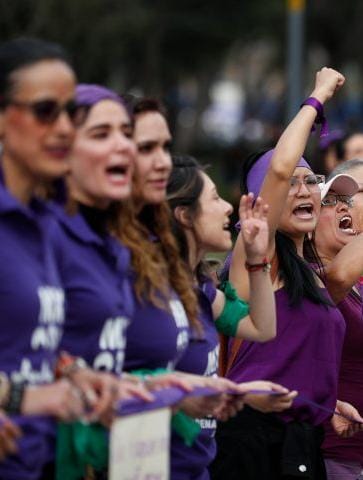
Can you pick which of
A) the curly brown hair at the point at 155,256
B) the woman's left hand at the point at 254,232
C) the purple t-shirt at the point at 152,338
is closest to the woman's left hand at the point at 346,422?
the woman's left hand at the point at 254,232

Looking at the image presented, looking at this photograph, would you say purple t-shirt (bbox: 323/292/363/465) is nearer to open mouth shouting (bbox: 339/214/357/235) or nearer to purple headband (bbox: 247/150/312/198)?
open mouth shouting (bbox: 339/214/357/235)

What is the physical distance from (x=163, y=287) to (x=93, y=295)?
0.55 meters

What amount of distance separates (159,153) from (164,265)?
373 millimetres

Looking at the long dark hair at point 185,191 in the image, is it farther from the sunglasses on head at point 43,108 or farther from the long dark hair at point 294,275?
the sunglasses on head at point 43,108

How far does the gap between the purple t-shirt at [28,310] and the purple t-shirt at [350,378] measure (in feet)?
8.23

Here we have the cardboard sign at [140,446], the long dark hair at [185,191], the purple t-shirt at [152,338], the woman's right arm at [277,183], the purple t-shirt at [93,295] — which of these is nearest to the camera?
the cardboard sign at [140,446]

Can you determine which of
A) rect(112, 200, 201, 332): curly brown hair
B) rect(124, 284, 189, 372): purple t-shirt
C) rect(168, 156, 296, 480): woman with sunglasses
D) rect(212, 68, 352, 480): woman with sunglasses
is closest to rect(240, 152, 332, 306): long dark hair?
rect(212, 68, 352, 480): woman with sunglasses

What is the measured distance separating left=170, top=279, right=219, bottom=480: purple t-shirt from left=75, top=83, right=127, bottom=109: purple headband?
0.92 meters

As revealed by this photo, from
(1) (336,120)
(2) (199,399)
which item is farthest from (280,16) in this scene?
(2) (199,399)

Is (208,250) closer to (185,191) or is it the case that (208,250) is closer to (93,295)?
(185,191)

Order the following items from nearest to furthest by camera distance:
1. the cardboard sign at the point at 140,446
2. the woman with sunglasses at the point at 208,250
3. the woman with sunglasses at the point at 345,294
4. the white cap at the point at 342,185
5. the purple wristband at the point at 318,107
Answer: the cardboard sign at the point at 140,446 → the woman with sunglasses at the point at 208,250 → the purple wristband at the point at 318,107 → the woman with sunglasses at the point at 345,294 → the white cap at the point at 342,185

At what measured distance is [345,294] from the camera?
6.83 m

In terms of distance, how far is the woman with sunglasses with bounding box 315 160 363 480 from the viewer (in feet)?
22.2

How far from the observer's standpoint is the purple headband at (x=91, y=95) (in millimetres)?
4777
